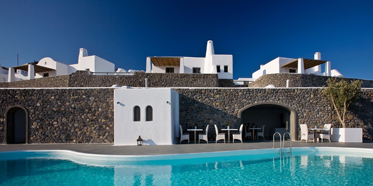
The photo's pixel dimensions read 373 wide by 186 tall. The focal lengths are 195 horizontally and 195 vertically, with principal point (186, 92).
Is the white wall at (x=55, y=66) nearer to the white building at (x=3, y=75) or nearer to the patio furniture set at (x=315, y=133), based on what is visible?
the white building at (x=3, y=75)

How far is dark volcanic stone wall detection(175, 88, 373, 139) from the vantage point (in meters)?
11.0

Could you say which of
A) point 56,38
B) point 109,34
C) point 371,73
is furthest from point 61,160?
point 371,73

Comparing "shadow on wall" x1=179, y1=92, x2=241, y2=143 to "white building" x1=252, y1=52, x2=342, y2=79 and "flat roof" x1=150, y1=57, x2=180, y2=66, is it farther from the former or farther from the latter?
"white building" x1=252, y1=52, x2=342, y2=79

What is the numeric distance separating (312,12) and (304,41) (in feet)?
13.2

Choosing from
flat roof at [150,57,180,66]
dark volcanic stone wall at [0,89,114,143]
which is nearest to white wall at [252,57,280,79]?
flat roof at [150,57,180,66]

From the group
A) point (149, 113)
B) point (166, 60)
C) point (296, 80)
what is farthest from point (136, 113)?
point (296, 80)

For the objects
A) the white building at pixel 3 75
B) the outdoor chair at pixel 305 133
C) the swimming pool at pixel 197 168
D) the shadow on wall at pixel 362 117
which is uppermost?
the white building at pixel 3 75

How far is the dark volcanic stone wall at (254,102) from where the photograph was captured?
11.0m

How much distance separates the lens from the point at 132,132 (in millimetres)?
9672

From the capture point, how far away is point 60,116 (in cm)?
1051

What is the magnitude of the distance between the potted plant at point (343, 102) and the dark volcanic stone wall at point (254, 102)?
34 centimetres

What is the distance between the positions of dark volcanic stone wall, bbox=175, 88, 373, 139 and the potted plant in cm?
34

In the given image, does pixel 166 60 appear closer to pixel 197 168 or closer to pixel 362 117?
pixel 197 168

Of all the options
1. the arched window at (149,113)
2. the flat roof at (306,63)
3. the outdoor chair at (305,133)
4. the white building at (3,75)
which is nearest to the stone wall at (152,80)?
the arched window at (149,113)
